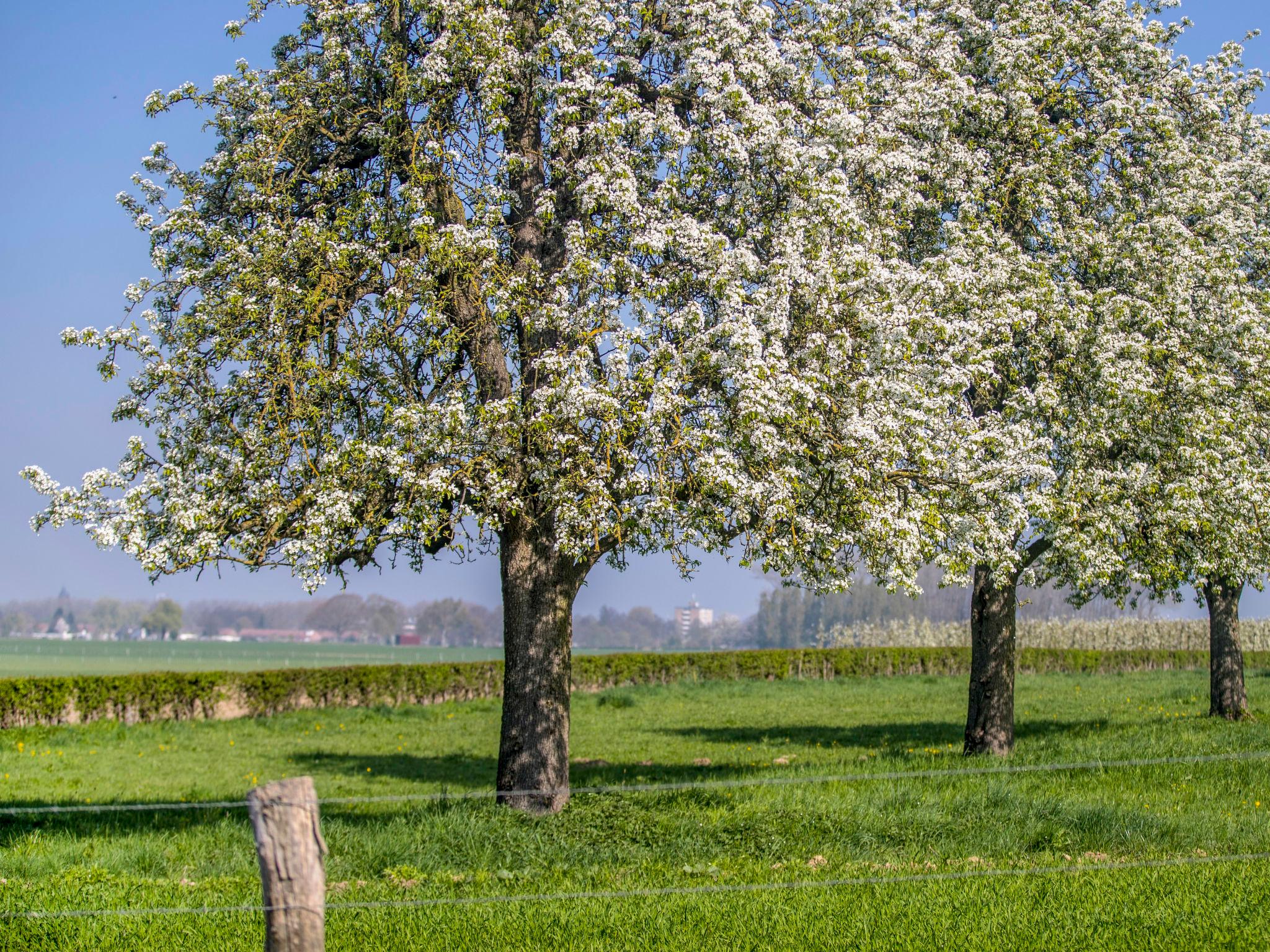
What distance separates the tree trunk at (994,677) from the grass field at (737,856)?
2.10 feet

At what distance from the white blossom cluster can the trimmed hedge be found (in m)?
21.4

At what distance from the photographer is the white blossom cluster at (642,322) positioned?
448 inches

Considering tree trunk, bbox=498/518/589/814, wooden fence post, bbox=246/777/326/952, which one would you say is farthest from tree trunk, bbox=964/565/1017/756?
wooden fence post, bbox=246/777/326/952

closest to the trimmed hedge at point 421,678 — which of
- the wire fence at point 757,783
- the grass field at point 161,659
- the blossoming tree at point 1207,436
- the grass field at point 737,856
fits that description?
the grass field at point 737,856

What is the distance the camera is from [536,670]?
1349 centimetres

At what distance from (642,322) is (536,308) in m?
1.22

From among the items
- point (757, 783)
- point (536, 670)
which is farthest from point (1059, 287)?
point (536, 670)

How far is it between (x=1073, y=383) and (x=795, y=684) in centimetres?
3037

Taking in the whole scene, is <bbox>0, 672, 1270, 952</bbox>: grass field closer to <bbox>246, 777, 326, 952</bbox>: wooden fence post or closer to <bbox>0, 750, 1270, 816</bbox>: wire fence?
<bbox>0, 750, 1270, 816</bbox>: wire fence

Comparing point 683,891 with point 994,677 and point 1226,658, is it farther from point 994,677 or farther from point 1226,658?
point 1226,658

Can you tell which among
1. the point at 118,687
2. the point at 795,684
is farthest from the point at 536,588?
the point at 795,684

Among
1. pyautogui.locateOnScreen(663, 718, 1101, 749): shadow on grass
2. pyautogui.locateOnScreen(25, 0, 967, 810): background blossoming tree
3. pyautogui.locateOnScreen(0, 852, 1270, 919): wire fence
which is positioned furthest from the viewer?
pyautogui.locateOnScreen(663, 718, 1101, 749): shadow on grass

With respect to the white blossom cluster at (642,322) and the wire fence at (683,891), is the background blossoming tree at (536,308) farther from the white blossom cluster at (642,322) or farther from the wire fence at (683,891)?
the wire fence at (683,891)

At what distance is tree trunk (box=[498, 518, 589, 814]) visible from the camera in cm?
1332
